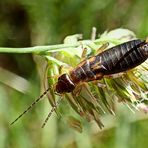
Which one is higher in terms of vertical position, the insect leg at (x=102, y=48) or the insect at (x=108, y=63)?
the insect leg at (x=102, y=48)

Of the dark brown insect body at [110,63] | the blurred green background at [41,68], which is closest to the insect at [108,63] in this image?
the dark brown insect body at [110,63]

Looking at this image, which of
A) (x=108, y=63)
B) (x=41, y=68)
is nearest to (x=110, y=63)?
(x=108, y=63)

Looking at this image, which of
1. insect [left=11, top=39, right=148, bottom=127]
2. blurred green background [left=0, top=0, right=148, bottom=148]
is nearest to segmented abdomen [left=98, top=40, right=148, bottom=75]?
insect [left=11, top=39, right=148, bottom=127]

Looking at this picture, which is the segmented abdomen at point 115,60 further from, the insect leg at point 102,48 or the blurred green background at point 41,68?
the blurred green background at point 41,68

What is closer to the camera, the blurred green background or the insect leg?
the insect leg

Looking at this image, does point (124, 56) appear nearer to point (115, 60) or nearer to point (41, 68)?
point (115, 60)

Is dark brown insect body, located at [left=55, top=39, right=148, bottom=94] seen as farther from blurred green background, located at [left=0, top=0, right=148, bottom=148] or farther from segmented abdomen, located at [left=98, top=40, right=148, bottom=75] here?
blurred green background, located at [left=0, top=0, right=148, bottom=148]

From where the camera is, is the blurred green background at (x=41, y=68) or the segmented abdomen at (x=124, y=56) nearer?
the segmented abdomen at (x=124, y=56)
